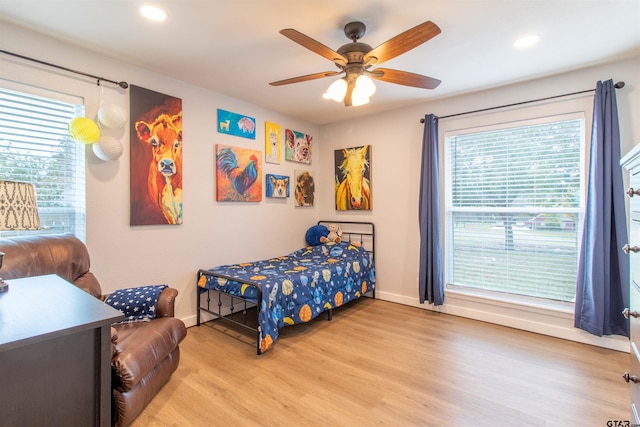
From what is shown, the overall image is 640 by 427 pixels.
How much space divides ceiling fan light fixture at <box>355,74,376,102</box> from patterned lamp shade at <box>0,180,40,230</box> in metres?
1.83

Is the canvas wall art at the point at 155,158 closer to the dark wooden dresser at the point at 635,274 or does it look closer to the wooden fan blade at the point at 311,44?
the wooden fan blade at the point at 311,44

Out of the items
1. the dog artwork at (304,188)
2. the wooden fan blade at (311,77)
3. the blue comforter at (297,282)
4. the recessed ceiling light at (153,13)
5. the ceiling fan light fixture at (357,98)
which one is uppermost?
the recessed ceiling light at (153,13)

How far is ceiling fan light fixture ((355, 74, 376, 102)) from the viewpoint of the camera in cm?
200

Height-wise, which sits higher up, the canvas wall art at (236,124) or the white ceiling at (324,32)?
the white ceiling at (324,32)

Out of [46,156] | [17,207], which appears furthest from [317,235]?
[17,207]

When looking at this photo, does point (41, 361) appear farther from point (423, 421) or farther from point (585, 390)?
point (585, 390)

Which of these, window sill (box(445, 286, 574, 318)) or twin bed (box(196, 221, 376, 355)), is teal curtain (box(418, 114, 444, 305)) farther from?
twin bed (box(196, 221, 376, 355))

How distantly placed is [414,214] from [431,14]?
2265 mm

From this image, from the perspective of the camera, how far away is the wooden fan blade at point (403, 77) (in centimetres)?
212

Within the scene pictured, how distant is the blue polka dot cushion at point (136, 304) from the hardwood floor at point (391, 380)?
499 mm

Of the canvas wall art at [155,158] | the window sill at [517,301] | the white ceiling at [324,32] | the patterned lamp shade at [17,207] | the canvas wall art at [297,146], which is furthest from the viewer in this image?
the canvas wall art at [297,146]

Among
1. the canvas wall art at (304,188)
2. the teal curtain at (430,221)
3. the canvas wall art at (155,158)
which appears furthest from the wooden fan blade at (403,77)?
the canvas wall art at (304,188)

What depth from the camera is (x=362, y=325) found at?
317cm

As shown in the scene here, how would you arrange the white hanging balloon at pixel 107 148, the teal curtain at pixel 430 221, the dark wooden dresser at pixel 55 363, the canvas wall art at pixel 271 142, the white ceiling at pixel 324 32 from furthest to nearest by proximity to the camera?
the canvas wall art at pixel 271 142 → the teal curtain at pixel 430 221 → the white hanging balloon at pixel 107 148 → the white ceiling at pixel 324 32 → the dark wooden dresser at pixel 55 363
